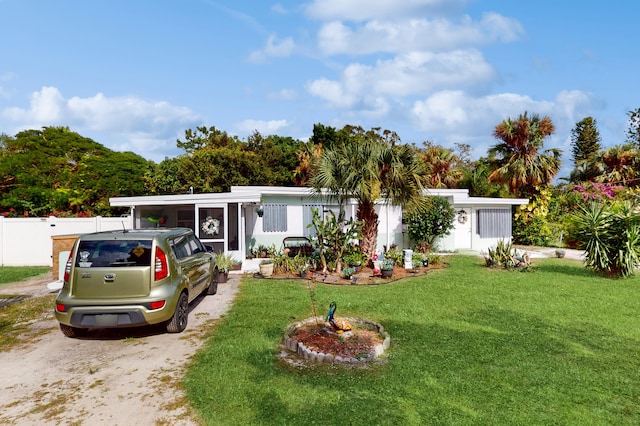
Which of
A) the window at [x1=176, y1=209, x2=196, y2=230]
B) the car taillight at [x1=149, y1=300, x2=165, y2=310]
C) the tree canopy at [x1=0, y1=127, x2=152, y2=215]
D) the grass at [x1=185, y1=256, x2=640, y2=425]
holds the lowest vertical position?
the grass at [x1=185, y1=256, x2=640, y2=425]

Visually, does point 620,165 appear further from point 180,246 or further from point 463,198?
point 180,246

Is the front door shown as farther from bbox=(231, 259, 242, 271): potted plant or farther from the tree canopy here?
the tree canopy

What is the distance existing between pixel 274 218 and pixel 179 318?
8591 mm

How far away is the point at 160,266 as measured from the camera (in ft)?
18.2

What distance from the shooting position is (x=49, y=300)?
27.7 feet

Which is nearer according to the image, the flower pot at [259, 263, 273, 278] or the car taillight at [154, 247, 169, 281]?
the car taillight at [154, 247, 169, 281]

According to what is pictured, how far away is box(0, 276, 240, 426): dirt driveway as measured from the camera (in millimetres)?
3602

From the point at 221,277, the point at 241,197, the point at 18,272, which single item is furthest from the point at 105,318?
the point at 18,272

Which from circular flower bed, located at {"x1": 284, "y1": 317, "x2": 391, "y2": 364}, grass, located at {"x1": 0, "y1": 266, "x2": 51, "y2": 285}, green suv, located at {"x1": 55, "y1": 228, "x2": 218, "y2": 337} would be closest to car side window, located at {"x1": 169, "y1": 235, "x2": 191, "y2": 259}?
green suv, located at {"x1": 55, "y1": 228, "x2": 218, "y2": 337}

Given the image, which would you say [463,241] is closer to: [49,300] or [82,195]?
[49,300]

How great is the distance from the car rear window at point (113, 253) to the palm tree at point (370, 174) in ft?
21.5

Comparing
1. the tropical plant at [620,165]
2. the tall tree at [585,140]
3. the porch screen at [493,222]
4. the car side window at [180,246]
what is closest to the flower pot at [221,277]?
the car side window at [180,246]

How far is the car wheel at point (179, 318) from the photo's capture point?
589 centimetres

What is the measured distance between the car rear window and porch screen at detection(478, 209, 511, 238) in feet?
52.2
